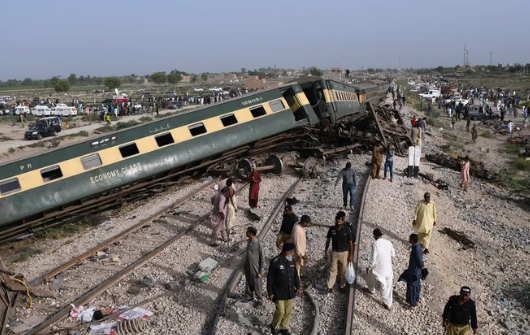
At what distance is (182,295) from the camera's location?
25.7 ft

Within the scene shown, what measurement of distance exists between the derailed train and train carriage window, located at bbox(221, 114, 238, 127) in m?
0.02

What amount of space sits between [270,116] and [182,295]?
929cm

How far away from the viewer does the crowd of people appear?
241 inches

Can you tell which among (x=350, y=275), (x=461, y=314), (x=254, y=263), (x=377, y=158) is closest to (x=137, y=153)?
(x=254, y=263)

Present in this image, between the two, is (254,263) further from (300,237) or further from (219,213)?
(219,213)

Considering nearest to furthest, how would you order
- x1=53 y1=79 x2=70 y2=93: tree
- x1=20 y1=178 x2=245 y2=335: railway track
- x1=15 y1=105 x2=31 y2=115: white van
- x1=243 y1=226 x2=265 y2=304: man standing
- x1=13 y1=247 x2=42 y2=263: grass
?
x1=243 y1=226 x2=265 y2=304: man standing → x1=20 y1=178 x2=245 y2=335: railway track → x1=13 y1=247 x2=42 y2=263: grass → x1=15 y1=105 x2=31 y2=115: white van → x1=53 y1=79 x2=70 y2=93: tree

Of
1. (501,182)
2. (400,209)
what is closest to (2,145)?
(400,209)

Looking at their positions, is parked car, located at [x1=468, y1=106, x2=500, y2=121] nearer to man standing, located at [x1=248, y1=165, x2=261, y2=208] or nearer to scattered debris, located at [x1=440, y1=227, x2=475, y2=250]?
scattered debris, located at [x1=440, y1=227, x2=475, y2=250]

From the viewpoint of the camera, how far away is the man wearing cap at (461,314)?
19.6ft

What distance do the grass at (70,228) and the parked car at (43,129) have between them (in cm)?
2354

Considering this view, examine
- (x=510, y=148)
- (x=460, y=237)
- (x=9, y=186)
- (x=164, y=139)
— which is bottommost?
(x=510, y=148)

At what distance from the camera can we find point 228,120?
1502 cm

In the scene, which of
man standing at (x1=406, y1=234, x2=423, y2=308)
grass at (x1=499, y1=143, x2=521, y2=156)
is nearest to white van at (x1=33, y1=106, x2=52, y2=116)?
grass at (x1=499, y1=143, x2=521, y2=156)

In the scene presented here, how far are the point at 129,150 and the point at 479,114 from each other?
39.5 metres
